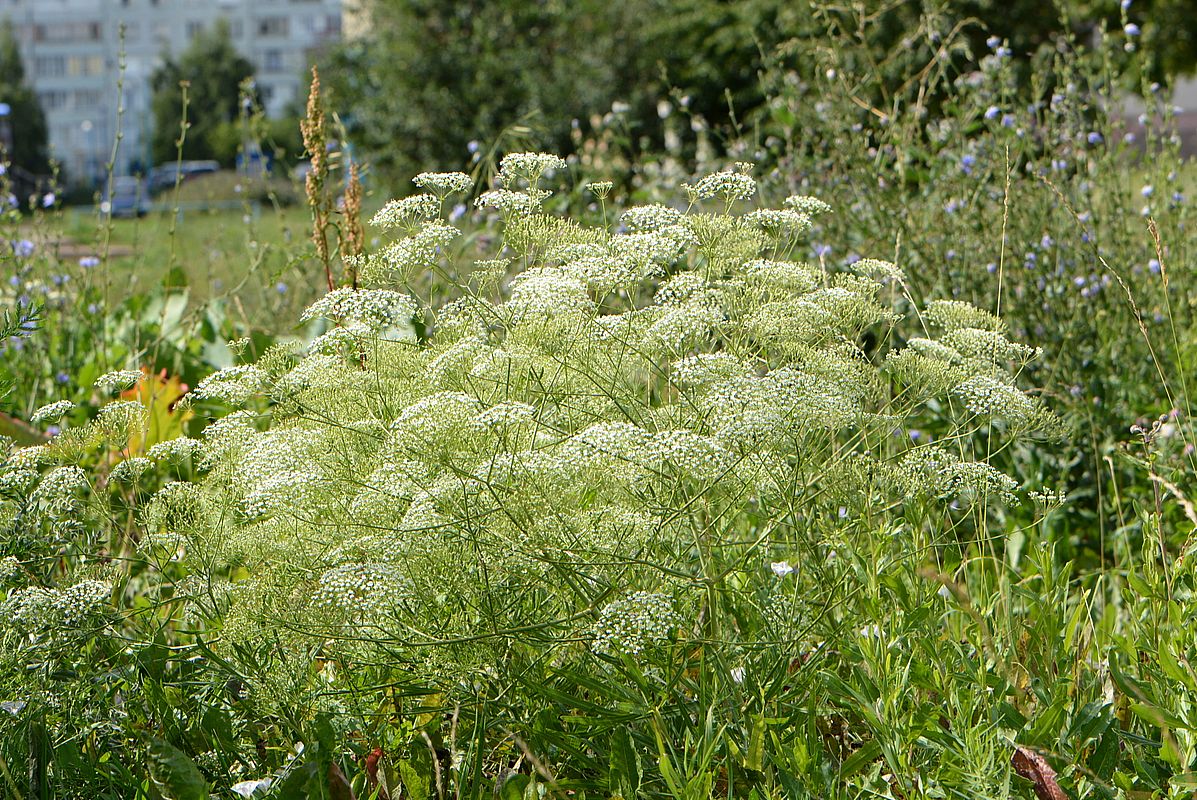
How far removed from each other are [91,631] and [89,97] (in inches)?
3386

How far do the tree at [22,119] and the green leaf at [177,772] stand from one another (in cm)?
4988

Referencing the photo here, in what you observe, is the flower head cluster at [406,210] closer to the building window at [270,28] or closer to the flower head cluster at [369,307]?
the flower head cluster at [369,307]

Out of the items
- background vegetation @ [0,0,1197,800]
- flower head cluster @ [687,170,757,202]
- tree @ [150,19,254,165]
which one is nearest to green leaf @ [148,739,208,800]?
background vegetation @ [0,0,1197,800]

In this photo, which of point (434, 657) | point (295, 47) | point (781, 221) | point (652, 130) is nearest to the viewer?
point (434, 657)

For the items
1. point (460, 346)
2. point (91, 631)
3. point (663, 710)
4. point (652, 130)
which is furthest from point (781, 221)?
point (652, 130)

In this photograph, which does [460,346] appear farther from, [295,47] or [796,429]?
[295,47]

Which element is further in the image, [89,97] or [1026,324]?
[89,97]

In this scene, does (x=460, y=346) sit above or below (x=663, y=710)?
above

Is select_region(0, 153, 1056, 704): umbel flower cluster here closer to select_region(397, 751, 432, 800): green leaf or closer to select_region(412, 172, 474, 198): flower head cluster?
select_region(412, 172, 474, 198): flower head cluster

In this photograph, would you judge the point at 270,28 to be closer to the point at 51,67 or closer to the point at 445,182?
the point at 51,67

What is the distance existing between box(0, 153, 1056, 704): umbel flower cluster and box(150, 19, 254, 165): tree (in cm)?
5140

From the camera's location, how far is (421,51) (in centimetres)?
1639

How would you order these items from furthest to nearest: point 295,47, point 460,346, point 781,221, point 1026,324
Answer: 1. point 295,47
2. point 1026,324
3. point 781,221
4. point 460,346

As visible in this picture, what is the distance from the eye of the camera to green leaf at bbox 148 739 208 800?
168cm
